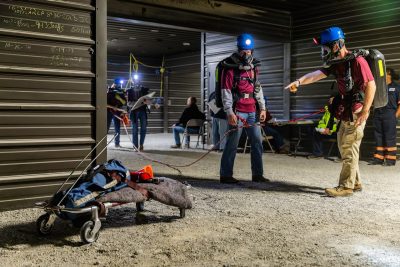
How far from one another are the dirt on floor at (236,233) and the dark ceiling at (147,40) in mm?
10118

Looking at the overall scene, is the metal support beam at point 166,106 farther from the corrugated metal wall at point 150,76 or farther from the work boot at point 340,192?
the work boot at point 340,192

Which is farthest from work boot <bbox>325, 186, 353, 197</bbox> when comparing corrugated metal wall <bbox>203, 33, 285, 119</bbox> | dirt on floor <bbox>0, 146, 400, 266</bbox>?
corrugated metal wall <bbox>203, 33, 285, 119</bbox>

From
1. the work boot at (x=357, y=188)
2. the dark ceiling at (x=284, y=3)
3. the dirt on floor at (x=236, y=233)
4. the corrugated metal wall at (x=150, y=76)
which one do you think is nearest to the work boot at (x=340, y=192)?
the dirt on floor at (x=236, y=233)

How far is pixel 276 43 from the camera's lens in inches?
500

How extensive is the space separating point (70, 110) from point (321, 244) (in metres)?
3.25

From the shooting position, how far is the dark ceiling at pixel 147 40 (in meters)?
15.9

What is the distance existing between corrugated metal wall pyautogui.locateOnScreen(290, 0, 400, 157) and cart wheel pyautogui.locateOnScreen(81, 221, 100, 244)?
853 centimetres

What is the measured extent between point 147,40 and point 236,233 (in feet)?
51.2

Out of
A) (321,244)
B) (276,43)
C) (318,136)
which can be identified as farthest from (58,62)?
(276,43)

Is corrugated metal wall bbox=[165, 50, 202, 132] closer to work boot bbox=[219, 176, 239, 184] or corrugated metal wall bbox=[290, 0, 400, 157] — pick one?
corrugated metal wall bbox=[290, 0, 400, 157]

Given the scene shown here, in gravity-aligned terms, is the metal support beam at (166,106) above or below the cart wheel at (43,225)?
above

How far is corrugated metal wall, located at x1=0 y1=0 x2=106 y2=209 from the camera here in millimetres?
4930

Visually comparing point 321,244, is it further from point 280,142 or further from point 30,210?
point 280,142

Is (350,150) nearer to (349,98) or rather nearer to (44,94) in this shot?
(349,98)
